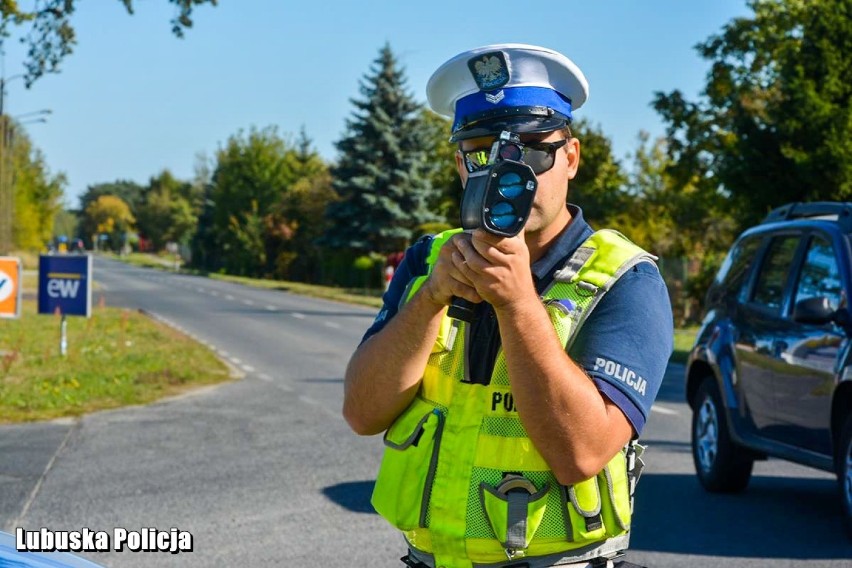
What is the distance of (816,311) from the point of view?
7113 mm

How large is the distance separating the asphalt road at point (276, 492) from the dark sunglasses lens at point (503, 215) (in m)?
4.51

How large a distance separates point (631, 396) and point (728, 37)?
125 feet

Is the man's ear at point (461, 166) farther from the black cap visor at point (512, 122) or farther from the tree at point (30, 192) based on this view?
the tree at point (30, 192)

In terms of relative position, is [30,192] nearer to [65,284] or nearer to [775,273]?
[65,284]

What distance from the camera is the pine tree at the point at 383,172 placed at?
57531mm

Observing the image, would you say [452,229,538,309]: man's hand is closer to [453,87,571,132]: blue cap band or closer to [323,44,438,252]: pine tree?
[453,87,571,132]: blue cap band

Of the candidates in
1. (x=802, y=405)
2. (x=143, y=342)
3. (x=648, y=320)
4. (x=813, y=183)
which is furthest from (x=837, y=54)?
(x=648, y=320)

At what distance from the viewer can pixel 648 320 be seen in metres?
2.44

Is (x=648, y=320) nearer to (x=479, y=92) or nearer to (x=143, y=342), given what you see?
(x=479, y=92)

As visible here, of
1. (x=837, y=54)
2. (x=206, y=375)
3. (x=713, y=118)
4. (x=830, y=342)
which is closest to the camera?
(x=830, y=342)

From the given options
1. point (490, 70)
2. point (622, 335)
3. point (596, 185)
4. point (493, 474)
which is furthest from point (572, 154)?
point (596, 185)

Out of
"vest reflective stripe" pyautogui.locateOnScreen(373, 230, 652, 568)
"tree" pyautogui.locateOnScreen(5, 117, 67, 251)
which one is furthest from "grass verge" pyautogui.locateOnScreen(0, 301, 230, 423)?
"tree" pyautogui.locateOnScreen(5, 117, 67, 251)

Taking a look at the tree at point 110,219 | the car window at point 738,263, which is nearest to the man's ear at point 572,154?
the car window at point 738,263

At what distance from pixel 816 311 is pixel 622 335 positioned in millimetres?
5045
